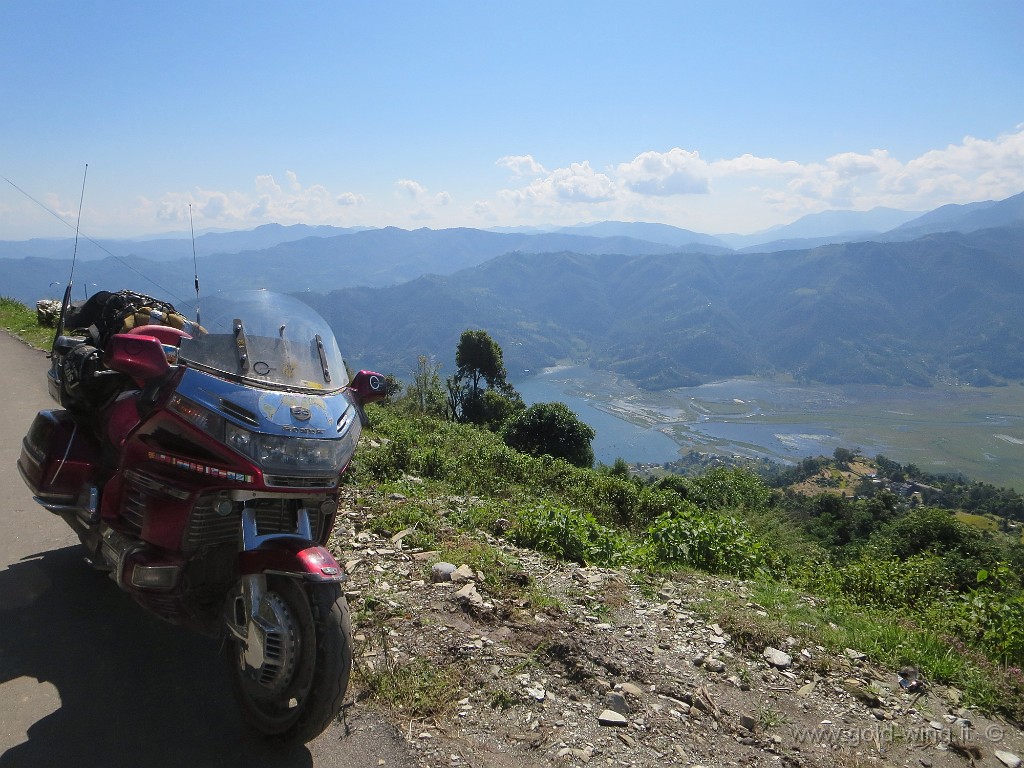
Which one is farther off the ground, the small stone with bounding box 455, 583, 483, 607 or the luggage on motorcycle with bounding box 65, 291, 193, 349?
the luggage on motorcycle with bounding box 65, 291, 193, 349

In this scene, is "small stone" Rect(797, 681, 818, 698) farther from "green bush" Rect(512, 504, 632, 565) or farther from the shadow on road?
the shadow on road

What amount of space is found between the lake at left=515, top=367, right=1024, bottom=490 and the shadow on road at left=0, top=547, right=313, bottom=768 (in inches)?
2866

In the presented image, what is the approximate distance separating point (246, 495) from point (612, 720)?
2.06 metres

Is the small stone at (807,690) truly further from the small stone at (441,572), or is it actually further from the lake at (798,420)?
the lake at (798,420)

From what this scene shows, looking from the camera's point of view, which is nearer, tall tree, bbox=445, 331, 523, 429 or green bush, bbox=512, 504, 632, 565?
green bush, bbox=512, 504, 632, 565

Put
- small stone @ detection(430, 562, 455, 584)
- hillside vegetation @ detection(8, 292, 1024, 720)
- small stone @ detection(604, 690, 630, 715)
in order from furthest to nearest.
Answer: small stone @ detection(430, 562, 455, 584), hillside vegetation @ detection(8, 292, 1024, 720), small stone @ detection(604, 690, 630, 715)

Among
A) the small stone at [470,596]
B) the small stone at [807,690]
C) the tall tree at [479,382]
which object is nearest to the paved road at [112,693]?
the small stone at [470,596]

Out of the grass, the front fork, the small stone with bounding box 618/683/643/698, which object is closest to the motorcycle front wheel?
the front fork

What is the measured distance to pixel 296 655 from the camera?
8.30ft

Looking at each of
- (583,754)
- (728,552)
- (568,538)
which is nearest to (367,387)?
(583,754)

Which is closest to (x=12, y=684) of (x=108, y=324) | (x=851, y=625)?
(x=108, y=324)

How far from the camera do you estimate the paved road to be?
263 cm

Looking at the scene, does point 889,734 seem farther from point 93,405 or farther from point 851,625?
point 93,405

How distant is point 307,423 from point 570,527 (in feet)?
11.6
